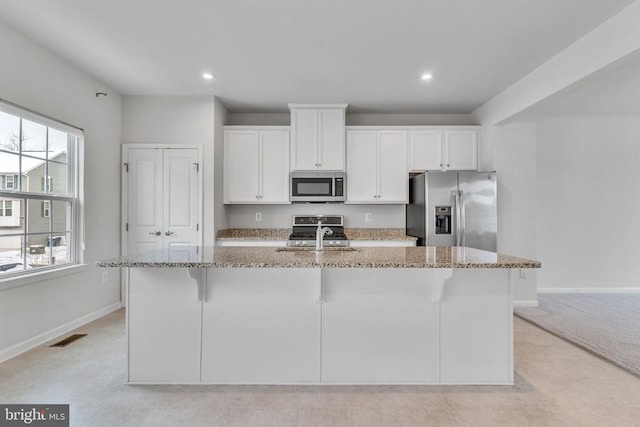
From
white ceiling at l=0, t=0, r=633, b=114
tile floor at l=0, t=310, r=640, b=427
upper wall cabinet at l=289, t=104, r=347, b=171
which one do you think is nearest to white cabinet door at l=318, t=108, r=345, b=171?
upper wall cabinet at l=289, t=104, r=347, b=171

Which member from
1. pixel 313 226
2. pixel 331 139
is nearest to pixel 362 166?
pixel 331 139

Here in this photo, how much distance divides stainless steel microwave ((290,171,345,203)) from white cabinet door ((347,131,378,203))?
0.16m

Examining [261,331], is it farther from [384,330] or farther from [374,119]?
[374,119]

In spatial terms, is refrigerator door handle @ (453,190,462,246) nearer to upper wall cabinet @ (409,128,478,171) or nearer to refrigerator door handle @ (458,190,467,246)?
refrigerator door handle @ (458,190,467,246)

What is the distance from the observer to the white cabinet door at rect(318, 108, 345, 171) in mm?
4402

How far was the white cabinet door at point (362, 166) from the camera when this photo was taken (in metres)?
4.50

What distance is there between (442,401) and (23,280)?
3.19m

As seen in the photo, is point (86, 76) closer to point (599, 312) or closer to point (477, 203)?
point (477, 203)

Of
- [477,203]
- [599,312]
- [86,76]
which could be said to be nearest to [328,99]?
[477,203]

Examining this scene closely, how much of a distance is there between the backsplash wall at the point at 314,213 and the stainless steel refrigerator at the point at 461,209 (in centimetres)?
78

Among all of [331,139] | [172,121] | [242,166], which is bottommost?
[242,166]

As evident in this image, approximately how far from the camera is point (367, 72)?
11.2ft

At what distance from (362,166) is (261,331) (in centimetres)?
281

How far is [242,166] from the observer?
4480 millimetres
